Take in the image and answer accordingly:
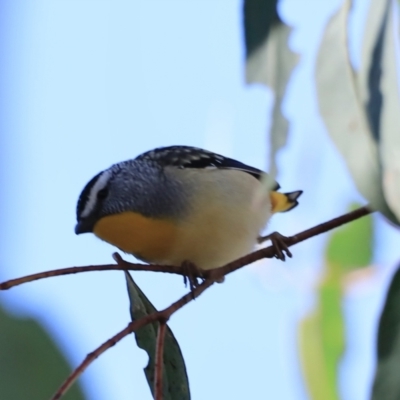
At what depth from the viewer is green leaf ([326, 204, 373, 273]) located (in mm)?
1220

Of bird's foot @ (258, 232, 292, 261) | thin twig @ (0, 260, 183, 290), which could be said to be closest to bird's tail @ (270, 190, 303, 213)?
bird's foot @ (258, 232, 292, 261)

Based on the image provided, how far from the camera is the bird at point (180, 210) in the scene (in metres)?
1.49

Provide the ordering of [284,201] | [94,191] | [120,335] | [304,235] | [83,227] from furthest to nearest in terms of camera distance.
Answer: [284,201], [94,191], [83,227], [304,235], [120,335]

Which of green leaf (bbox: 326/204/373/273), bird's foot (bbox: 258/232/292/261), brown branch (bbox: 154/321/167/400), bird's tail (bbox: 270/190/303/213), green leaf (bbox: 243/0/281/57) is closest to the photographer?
green leaf (bbox: 243/0/281/57)

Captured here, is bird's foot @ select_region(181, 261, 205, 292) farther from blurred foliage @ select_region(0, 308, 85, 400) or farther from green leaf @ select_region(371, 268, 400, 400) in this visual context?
green leaf @ select_region(371, 268, 400, 400)

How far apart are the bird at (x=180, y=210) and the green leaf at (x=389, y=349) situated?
2.29 feet

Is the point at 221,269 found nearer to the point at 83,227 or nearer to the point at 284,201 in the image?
the point at 83,227

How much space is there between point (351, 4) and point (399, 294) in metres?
0.28

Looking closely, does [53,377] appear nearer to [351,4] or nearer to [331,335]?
[331,335]

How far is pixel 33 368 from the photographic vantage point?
108cm

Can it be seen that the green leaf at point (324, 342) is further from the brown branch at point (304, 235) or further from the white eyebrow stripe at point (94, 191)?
the white eyebrow stripe at point (94, 191)

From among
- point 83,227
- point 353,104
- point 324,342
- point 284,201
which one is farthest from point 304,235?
point 284,201

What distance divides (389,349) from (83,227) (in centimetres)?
109

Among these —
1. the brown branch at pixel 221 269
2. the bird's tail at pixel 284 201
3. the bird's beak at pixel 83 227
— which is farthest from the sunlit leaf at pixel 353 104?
the bird's tail at pixel 284 201
